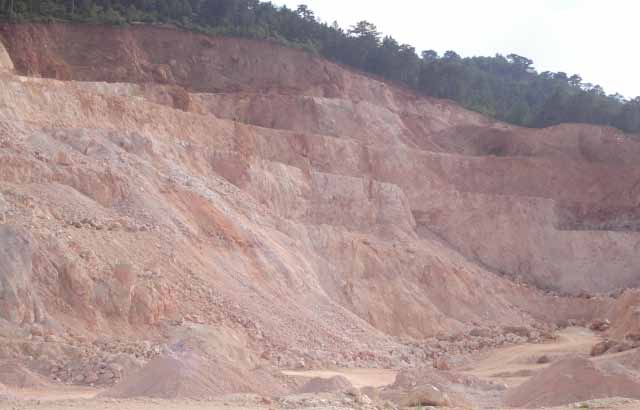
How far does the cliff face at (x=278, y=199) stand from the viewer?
20.8 metres

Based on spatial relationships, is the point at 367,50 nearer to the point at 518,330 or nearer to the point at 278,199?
the point at 278,199

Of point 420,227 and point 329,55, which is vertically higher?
point 329,55

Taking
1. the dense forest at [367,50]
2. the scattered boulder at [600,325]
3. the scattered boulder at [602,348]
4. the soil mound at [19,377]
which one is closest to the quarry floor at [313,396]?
the soil mound at [19,377]

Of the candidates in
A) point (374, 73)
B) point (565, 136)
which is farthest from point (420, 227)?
point (374, 73)

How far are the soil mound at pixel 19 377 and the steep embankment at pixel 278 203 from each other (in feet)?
5.64

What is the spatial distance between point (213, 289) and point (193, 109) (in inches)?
599

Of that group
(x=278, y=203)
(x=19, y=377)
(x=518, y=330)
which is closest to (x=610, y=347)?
(x=518, y=330)

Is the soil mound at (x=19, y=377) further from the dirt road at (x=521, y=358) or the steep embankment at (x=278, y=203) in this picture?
the dirt road at (x=521, y=358)

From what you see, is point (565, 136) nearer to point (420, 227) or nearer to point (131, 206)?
point (420, 227)

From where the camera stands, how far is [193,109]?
35594 mm

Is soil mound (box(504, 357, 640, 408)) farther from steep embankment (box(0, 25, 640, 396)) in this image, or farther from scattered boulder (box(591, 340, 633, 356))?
scattered boulder (box(591, 340, 633, 356))

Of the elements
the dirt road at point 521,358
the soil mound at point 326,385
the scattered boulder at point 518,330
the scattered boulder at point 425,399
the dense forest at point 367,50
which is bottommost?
the scattered boulder at point 518,330

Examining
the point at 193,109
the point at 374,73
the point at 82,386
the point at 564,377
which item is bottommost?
the point at 82,386

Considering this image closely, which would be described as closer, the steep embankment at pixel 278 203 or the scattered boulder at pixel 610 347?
the steep embankment at pixel 278 203
